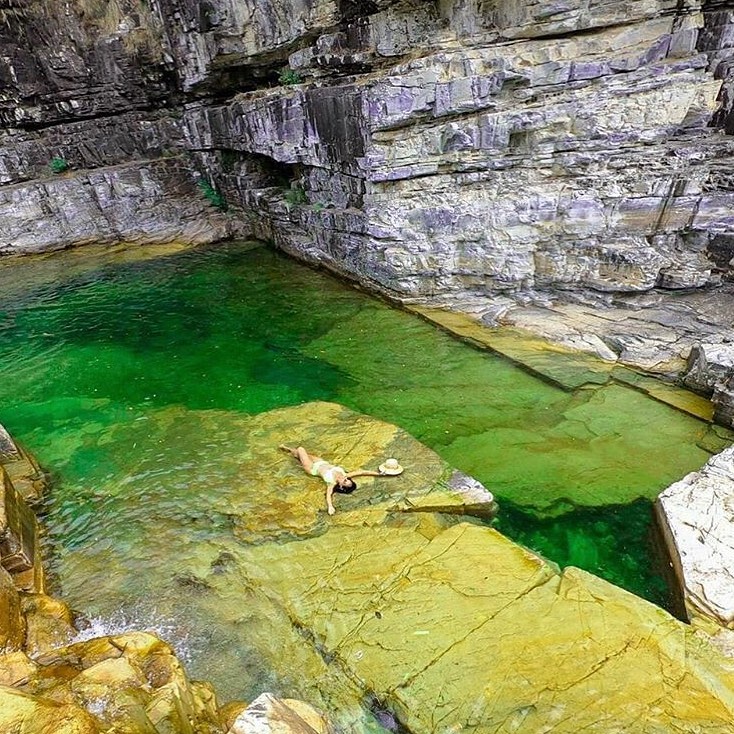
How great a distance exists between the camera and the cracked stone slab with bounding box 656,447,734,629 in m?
4.52

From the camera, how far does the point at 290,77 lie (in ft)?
39.1

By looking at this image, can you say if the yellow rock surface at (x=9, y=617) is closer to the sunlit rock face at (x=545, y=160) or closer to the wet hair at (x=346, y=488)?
the wet hair at (x=346, y=488)

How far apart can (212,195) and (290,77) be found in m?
6.33

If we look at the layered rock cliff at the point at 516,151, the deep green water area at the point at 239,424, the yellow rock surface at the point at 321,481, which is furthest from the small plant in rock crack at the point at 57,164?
the yellow rock surface at the point at 321,481

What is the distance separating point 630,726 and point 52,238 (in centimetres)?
1835

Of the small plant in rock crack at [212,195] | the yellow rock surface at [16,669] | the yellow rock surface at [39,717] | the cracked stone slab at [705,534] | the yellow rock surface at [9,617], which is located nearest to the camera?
the yellow rock surface at [39,717]

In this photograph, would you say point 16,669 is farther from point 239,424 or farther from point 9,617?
point 239,424

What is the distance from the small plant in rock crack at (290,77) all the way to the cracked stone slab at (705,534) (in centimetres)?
1125

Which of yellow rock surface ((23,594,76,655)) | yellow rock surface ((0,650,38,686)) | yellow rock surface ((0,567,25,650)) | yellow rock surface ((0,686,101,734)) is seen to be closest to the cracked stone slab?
yellow rock surface ((0,686,101,734))

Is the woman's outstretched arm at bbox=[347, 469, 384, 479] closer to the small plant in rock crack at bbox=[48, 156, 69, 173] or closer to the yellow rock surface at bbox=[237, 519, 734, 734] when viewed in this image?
the yellow rock surface at bbox=[237, 519, 734, 734]

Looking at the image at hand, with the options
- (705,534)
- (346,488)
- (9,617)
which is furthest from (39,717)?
(705,534)

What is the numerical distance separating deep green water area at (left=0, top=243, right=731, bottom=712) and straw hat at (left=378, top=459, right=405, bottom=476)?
973mm

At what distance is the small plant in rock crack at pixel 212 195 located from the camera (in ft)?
56.0

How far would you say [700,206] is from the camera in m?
8.62
